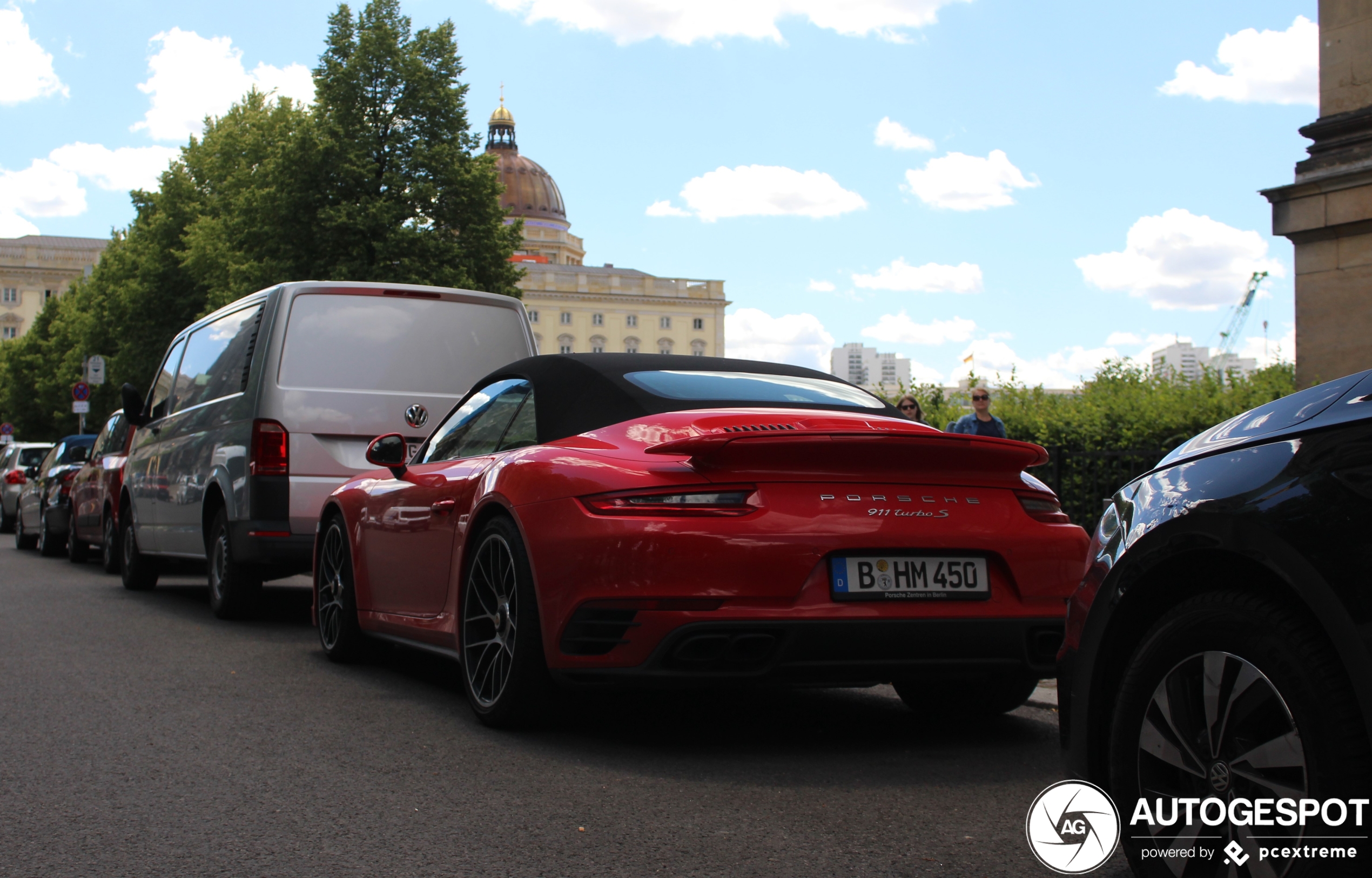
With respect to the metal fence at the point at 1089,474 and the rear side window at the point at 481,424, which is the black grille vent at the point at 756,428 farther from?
the metal fence at the point at 1089,474

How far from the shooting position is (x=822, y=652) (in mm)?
4484

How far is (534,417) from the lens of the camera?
549 centimetres

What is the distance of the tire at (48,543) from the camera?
17609mm

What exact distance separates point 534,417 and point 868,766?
1877 mm

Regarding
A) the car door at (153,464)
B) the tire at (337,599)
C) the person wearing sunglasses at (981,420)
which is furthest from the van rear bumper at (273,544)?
the person wearing sunglasses at (981,420)

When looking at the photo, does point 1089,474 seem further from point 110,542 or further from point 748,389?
point 110,542

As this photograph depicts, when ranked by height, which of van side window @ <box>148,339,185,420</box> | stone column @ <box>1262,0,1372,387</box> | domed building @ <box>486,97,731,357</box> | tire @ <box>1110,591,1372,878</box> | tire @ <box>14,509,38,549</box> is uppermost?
domed building @ <box>486,97,731,357</box>

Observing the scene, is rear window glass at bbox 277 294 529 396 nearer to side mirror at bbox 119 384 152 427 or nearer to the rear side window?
the rear side window

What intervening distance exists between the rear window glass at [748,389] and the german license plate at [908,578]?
105 centimetres

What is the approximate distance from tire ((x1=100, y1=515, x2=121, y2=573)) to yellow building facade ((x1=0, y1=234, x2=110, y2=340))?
419 feet

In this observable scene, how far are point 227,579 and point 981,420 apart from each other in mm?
6346

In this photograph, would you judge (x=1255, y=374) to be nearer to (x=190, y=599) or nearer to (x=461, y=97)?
(x=190, y=599)

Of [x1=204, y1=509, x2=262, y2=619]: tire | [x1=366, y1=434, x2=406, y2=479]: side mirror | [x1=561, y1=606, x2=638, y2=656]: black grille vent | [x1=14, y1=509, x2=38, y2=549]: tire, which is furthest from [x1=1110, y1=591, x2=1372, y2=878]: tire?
[x1=14, y1=509, x2=38, y2=549]: tire

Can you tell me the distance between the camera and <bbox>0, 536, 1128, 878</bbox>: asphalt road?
3.45 m
